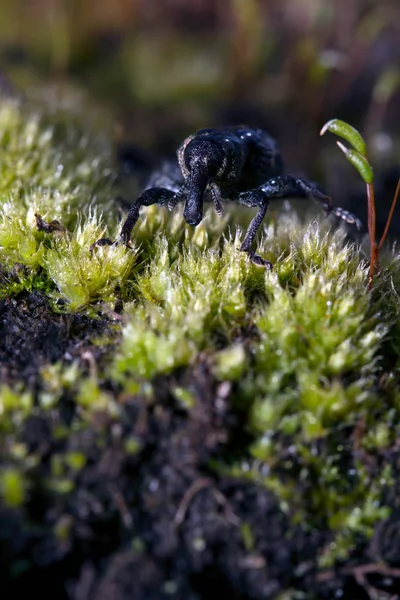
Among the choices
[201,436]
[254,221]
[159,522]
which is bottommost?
[159,522]

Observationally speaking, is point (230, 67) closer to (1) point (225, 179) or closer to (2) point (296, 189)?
(2) point (296, 189)

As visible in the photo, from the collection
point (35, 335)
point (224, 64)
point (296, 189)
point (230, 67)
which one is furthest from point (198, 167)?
point (224, 64)

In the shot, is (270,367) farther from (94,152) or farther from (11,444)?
(94,152)

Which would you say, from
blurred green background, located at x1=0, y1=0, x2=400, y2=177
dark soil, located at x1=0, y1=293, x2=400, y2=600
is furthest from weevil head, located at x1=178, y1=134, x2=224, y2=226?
blurred green background, located at x1=0, y1=0, x2=400, y2=177

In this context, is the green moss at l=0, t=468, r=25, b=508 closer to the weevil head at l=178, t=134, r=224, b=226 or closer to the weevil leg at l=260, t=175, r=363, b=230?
the weevil head at l=178, t=134, r=224, b=226

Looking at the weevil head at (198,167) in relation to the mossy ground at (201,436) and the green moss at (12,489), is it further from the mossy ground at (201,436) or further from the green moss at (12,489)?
the green moss at (12,489)

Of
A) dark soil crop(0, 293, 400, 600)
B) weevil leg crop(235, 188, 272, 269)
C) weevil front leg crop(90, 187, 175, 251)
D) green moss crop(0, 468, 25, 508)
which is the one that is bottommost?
dark soil crop(0, 293, 400, 600)
